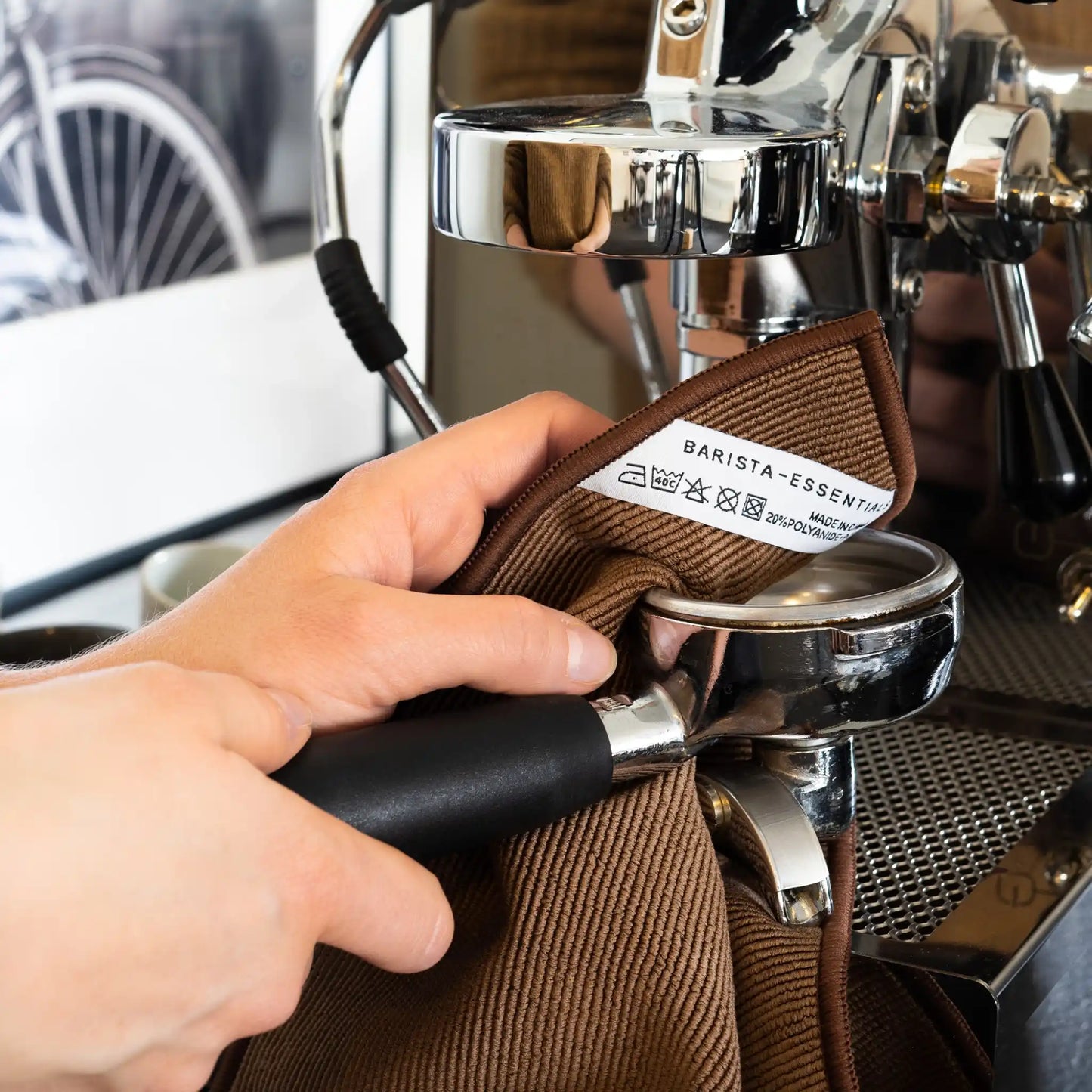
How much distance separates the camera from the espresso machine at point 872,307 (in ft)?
0.91

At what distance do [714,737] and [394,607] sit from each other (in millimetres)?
66

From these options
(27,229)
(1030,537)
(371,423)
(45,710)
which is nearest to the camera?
(45,710)

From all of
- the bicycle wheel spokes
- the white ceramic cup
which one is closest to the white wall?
the bicycle wheel spokes

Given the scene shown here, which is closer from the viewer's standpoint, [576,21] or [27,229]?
[576,21]

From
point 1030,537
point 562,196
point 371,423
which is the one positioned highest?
point 562,196

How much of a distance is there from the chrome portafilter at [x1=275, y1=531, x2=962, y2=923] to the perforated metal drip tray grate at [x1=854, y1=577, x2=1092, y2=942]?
5 cm

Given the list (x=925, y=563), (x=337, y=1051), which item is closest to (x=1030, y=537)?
(x=925, y=563)

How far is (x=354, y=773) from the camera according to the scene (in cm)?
23

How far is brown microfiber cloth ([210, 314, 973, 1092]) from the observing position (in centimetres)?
25

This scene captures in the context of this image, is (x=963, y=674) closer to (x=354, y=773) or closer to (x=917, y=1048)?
(x=917, y=1048)

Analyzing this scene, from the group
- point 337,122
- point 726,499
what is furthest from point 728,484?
point 337,122

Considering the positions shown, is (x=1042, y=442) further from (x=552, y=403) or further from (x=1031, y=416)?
(x=552, y=403)

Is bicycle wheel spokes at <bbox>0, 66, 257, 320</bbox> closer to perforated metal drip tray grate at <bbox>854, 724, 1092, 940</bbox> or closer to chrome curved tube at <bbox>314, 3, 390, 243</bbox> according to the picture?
chrome curved tube at <bbox>314, 3, 390, 243</bbox>

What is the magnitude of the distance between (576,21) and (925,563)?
0.83ft
